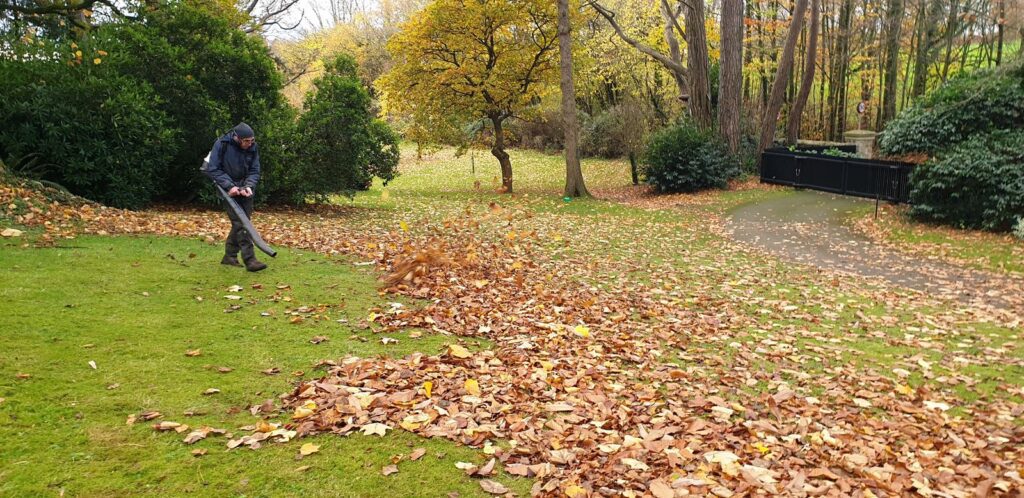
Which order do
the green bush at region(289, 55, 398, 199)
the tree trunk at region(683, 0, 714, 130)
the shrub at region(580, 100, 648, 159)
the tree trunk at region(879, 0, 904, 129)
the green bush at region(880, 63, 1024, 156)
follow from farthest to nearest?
the shrub at region(580, 100, 648, 159), the tree trunk at region(879, 0, 904, 129), the tree trunk at region(683, 0, 714, 130), the green bush at region(289, 55, 398, 199), the green bush at region(880, 63, 1024, 156)

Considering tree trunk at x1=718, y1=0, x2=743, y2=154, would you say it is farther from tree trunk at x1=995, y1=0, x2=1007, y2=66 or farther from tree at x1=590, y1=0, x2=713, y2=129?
tree trunk at x1=995, y1=0, x2=1007, y2=66

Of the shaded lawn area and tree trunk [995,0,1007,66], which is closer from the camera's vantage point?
the shaded lawn area

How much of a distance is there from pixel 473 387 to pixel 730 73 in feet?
70.3

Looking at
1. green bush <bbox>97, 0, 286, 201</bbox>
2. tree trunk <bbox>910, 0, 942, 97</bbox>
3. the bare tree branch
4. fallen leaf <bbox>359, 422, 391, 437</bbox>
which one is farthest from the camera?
tree trunk <bbox>910, 0, 942, 97</bbox>

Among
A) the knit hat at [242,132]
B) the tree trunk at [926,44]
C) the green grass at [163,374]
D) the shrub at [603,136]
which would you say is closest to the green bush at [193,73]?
the knit hat at [242,132]

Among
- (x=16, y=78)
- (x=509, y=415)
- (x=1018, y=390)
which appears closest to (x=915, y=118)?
(x=1018, y=390)

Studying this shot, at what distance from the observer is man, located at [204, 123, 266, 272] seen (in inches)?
299

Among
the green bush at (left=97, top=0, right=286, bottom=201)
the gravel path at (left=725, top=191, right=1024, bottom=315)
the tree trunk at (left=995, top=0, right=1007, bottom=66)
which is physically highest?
the tree trunk at (left=995, top=0, right=1007, bottom=66)

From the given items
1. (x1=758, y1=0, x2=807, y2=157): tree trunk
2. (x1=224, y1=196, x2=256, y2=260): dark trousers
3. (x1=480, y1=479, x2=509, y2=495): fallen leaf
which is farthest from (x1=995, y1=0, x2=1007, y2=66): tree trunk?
(x1=480, y1=479, x2=509, y2=495): fallen leaf

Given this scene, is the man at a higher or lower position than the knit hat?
lower

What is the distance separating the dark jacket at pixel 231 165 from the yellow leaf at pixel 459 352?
3.66 meters

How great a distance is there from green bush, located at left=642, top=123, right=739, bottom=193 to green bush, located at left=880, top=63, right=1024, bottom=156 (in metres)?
6.24

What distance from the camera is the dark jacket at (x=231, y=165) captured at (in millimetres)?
7562

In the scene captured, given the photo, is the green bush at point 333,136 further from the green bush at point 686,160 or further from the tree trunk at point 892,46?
the tree trunk at point 892,46
